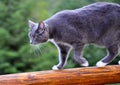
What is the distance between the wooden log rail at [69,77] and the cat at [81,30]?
0.14m

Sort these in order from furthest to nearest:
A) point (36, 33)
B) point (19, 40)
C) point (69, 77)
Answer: point (19, 40)
point (36, 33)
point (69, 77)

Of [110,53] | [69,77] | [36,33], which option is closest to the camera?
[69,77]

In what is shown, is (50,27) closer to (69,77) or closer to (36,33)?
(36,33)

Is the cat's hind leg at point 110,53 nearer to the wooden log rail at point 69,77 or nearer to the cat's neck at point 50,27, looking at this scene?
the wooden log rail at point 69,77

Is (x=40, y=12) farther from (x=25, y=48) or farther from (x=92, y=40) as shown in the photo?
(x=92, y=40)

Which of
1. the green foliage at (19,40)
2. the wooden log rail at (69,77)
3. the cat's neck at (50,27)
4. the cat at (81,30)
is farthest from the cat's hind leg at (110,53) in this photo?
the green foliage at (19,40)

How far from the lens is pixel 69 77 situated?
1854 millimetres

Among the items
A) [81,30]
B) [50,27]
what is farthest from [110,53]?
[50,27]

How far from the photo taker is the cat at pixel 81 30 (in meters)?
2.04

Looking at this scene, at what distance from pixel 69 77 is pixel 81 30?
32cm

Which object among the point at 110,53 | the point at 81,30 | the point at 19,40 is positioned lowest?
the point at 19,40

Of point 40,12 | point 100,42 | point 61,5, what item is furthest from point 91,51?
point 100,42

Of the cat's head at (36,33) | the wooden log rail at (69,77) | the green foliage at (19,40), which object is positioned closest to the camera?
the wooden log rail at (69,77)

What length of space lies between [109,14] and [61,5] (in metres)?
1.83
